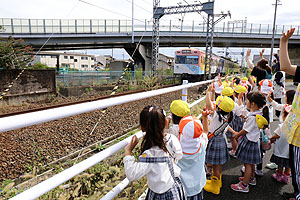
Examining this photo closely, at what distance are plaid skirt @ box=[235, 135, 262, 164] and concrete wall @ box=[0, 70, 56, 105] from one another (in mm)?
10524

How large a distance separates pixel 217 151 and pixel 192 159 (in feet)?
3.00

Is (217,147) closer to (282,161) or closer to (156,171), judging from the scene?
(282,161)

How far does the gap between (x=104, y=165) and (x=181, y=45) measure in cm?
3253

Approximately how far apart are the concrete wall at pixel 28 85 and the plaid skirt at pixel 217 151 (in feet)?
33.7

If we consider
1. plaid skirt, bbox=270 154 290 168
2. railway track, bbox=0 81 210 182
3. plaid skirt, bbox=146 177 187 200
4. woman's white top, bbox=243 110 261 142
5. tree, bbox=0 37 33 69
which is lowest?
railway track, bbox=0 81 210 182

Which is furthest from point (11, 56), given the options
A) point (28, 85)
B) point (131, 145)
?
point (131, 145)

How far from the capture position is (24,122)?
0.97m

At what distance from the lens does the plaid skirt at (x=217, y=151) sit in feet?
9.11

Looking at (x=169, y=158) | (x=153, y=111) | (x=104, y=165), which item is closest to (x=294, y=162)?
(x=169, y=158)

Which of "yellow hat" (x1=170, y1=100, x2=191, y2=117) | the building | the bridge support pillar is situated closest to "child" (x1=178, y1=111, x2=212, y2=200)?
"yellow hat" (x1=170, y1=100, x2=191, y2=117)

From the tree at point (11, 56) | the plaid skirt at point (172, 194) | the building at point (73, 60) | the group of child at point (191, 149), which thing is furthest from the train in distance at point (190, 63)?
the building at point (73, 60)

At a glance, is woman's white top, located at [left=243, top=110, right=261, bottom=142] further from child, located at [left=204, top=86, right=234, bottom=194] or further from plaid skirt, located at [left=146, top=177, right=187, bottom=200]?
plaid skirt, located at [left=146, top=177, right=187, bottom=200]

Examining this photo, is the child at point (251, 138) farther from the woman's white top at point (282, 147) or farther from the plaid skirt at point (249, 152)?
the woman's white top at point (282, 147)

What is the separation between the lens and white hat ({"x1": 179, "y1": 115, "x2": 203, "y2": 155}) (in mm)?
1844
